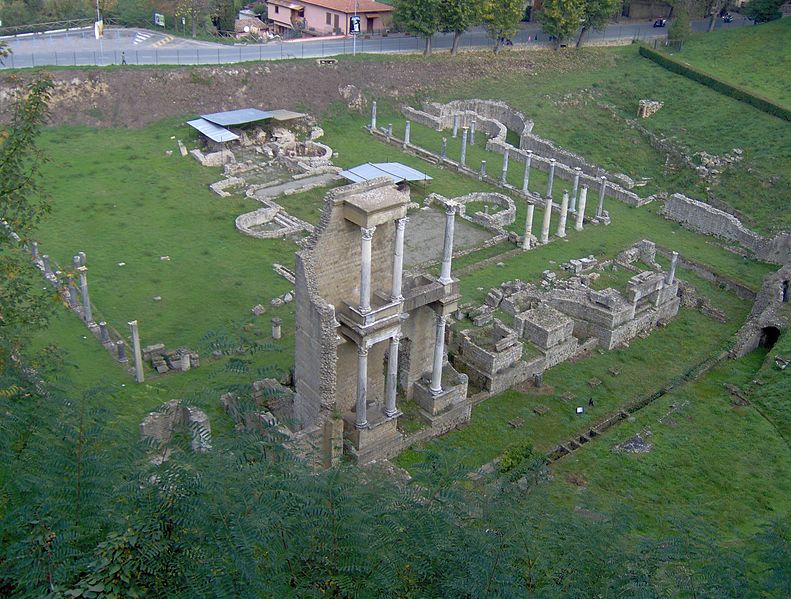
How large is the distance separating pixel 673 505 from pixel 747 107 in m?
38.1

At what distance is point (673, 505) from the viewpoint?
22734 millimetres

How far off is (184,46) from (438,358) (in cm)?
4659

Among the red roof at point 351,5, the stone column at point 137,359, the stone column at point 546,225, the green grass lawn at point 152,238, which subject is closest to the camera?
the stone column at point 137,359

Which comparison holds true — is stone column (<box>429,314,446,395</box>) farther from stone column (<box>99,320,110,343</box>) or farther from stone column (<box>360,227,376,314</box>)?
stone column (<box>99,320,110,343</box>)

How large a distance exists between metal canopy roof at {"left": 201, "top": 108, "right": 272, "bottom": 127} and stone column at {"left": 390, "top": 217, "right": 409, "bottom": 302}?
88.4 feet

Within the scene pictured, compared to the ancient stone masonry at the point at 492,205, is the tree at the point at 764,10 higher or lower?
higher

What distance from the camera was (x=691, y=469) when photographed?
24.4m

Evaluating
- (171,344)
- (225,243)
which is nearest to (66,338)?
(171,344)

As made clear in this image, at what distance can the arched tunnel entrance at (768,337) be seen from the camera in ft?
104

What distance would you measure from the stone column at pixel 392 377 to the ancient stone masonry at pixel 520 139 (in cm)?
2198

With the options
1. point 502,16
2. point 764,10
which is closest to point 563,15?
point 502,16

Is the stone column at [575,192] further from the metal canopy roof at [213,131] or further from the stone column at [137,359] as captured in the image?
the stone column at [137,359]

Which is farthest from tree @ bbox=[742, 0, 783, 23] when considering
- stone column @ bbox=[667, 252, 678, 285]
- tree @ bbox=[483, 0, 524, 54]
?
stone column @ bbox=[667, 252, 678, 285]

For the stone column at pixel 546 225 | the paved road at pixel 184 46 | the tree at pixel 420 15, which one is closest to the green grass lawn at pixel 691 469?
the stone column at pixel 546 225
